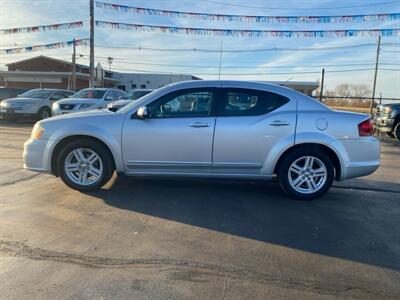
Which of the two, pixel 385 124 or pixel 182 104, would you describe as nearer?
pixel 182 104

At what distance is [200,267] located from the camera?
3471mm

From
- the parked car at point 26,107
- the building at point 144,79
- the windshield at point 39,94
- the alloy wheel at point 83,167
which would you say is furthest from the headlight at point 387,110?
the building at point 144,79

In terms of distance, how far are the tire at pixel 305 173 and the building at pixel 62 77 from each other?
42.3 metres

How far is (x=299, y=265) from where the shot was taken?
357cm

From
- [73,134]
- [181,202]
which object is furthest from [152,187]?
[73,134]

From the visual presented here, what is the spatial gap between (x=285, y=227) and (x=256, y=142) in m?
1.42

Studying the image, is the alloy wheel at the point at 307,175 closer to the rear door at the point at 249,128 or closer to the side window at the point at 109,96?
the rear door at the point at 249,128

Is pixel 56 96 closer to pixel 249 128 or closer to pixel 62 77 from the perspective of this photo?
pixel 249 128

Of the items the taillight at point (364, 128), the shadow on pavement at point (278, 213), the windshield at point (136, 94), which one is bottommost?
the shadow on pavement at point (278, 213)

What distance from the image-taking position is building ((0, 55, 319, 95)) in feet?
165

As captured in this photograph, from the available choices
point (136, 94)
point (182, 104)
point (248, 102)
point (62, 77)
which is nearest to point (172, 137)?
point (182, 104)

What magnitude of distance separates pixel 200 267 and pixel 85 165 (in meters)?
2.91

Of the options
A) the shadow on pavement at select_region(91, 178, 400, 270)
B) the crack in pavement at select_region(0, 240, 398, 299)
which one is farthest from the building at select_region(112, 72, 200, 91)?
the crack in pavement at select_region(0, 240, 398, 299)

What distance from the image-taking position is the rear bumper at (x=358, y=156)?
5590 mm
